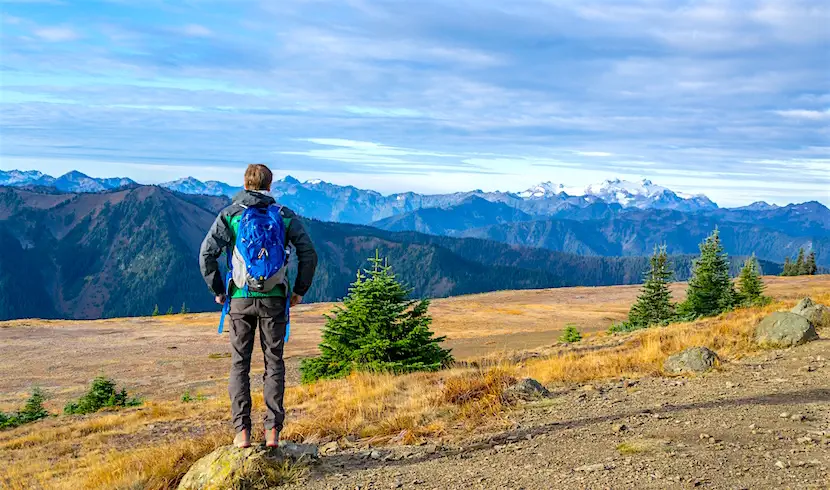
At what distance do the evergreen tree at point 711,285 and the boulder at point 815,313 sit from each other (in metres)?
15.9

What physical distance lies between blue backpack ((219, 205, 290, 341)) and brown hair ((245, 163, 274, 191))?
247 millimetres

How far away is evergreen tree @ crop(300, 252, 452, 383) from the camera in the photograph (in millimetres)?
16078

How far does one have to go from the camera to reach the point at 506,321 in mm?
66250

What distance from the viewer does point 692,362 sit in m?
10.8

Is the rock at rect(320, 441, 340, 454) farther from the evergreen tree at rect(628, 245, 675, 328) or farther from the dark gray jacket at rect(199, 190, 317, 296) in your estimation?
the evergreen tree at rect(628, 245, 675, 328)

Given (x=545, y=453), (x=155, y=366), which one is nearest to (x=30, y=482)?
(x=545, y=453)

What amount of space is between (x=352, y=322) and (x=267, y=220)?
35.0 feet

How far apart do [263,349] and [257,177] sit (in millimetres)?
1851

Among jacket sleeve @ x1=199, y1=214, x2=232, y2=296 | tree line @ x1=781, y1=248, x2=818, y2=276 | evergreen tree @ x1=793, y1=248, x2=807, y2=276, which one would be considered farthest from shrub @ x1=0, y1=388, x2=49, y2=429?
evergreen tree @ x1=793, y1=248, x2=807, y2=276

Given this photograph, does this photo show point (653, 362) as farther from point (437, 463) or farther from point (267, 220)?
point (267, 220)

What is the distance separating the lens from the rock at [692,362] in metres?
10.7

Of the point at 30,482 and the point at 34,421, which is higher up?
the point at 30,482

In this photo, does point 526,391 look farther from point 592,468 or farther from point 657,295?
point 657,295

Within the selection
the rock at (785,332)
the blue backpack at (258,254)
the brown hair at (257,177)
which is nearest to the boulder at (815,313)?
the rock at (785,332)
